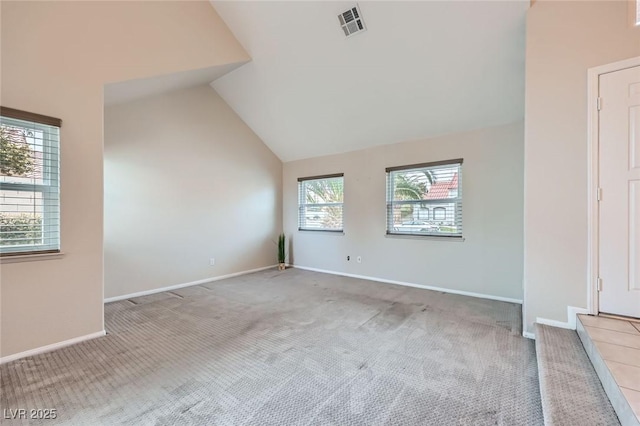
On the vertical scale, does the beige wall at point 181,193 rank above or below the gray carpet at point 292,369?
above

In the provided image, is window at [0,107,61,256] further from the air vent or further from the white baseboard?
the white baseboard

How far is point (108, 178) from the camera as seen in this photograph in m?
3.70

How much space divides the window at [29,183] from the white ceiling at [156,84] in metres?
0.79

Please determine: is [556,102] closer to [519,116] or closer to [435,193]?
[519,116]

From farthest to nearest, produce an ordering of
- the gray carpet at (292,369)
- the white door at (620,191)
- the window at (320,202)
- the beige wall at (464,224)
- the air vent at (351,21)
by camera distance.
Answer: the window at (320,202) < the beige wall at (464,224) < the air vent at (351,21) < the white door at (620,191) < the gray carpet at (292,369)

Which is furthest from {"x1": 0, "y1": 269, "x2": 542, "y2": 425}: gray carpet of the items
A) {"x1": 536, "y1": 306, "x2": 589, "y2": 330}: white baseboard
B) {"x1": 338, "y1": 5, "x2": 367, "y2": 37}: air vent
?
{"x1": 338, "y1": 5, "x2": 367, "y2": 37}: air vent

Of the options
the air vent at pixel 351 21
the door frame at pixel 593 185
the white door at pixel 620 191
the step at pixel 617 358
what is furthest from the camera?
the air vent at pixel 351 21

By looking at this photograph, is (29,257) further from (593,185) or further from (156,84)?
(593,185)

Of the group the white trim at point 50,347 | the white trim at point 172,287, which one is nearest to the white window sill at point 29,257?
the white trim at point 50,347

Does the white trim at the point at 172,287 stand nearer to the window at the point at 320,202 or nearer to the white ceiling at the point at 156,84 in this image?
the window at the point at 320,202

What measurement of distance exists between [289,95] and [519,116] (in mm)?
3259

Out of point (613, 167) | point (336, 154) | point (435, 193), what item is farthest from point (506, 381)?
point (336, 154)

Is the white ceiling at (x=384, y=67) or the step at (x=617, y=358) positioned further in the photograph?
the white ceiling at (x=384, y=67)

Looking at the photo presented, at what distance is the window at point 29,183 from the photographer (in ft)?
7.50
